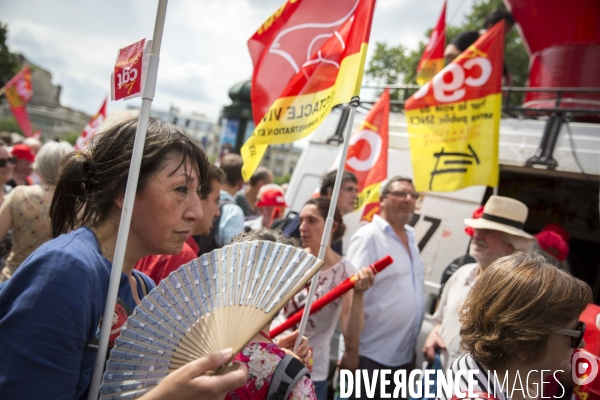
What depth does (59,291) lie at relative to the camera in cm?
121

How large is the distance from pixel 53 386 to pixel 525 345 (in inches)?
60.7

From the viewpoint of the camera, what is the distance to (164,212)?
1530mm

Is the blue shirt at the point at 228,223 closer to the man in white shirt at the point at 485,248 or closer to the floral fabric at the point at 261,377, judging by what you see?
the man in white shirt at the point at 485,248

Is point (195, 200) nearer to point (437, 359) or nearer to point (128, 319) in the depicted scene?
point (128, 319)

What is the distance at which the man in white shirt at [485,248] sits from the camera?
340cm

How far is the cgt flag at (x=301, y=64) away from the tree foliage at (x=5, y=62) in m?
30.4

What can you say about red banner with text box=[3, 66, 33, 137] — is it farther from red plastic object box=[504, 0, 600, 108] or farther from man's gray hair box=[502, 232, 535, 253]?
man's gray hair box=[502, 232, 535, 253]

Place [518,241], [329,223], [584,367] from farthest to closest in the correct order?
1. [518,241]
2. [329,223]
3. [584,367]

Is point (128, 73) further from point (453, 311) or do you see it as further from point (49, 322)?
point (453, 311)

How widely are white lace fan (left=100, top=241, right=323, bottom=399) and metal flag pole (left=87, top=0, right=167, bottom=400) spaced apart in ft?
0.12

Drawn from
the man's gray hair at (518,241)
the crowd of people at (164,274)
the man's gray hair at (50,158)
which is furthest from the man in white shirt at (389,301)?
the man's gray hair at (50,158)

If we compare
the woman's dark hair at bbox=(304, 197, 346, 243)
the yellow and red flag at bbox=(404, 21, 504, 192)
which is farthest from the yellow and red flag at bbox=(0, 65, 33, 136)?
the woman's dark hair at bbox=(304, 197, 346, 243)

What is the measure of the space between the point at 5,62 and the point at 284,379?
32.5 meters

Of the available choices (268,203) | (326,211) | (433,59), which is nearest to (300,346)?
(326,211)
